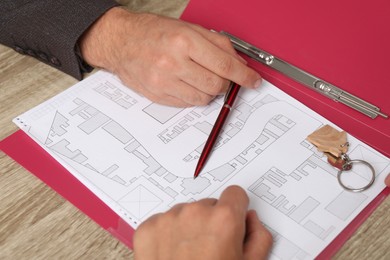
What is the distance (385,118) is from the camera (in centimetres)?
88

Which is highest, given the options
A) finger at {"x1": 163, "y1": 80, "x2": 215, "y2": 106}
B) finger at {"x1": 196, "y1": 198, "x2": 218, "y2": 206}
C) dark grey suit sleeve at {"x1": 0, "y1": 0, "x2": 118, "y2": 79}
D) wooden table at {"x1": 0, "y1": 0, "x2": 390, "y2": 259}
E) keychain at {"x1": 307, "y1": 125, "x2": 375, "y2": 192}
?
keychain at {"x1": 307, "y1": 125, "x2": 375, "y2": 192}

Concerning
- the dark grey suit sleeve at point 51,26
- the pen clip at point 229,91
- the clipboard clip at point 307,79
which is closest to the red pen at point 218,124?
the pen clip at point 229,91

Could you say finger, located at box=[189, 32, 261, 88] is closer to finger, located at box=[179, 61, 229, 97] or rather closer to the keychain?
finger, located at box=[179, 61, 229, 97]

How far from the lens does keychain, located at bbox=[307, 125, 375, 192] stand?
2.67ft

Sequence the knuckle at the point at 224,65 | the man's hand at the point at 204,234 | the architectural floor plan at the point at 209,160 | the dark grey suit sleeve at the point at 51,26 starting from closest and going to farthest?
1. the man's hand at the point at 204,234
2. the architectural floor plan at the point at 209,160
3. the knuckle at the point at 224,65
4. the dark grey suit sleeve at the point at 51,26

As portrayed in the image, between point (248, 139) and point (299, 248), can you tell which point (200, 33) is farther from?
point (299, 248)

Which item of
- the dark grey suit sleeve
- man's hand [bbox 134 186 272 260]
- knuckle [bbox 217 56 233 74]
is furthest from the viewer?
the dark grey suit sleeve

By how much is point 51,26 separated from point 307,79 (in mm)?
500

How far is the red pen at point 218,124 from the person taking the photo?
823mm

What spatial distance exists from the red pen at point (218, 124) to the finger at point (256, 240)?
13 centimetres

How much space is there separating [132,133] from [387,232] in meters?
0.43

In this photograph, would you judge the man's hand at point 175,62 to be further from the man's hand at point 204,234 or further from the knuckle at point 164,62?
the man's hand at point 204,234

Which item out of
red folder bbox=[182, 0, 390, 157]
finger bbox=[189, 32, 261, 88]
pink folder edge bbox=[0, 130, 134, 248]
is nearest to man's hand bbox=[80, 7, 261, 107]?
finger bbox=[189, 32, 261, 88]

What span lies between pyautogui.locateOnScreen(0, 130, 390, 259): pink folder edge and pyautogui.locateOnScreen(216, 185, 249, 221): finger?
12cm
